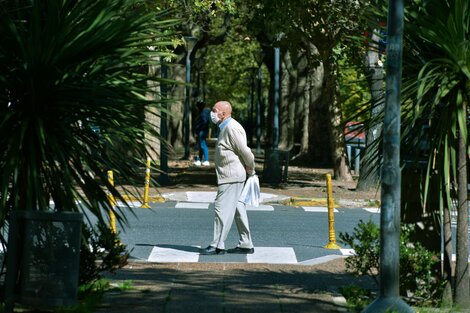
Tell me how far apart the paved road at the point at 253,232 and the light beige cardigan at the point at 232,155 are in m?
1.01

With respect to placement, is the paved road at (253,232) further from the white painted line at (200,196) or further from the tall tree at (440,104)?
the tall tree at (440,104)

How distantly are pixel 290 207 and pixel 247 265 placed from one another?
10.2 meters

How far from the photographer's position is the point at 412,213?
10703mm

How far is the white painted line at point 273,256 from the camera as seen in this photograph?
14422 millimetres

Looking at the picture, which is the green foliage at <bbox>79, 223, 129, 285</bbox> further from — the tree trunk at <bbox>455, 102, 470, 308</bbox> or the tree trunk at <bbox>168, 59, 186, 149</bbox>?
the tree trunk at <bbox>168, 59, 186, 149</bbox>

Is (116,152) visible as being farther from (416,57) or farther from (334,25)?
(334,25)

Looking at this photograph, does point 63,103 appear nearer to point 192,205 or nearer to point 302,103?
point 192,205

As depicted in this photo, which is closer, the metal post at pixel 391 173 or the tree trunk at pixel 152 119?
the metal post at pixel 391 173

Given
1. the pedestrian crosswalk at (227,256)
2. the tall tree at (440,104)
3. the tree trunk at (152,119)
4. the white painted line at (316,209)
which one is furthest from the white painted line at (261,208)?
the tall tree at (440,104)

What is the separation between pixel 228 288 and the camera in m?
11.0

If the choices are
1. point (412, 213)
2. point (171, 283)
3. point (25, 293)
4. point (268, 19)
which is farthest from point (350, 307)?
point (268, 19)

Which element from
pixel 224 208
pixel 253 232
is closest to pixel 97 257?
pixel 224 208

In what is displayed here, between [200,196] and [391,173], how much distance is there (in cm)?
1604

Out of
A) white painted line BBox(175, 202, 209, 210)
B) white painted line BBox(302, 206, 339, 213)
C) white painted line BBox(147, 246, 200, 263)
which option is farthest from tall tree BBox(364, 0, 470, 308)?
white painted line BBox(175, 202, 209, 210)
